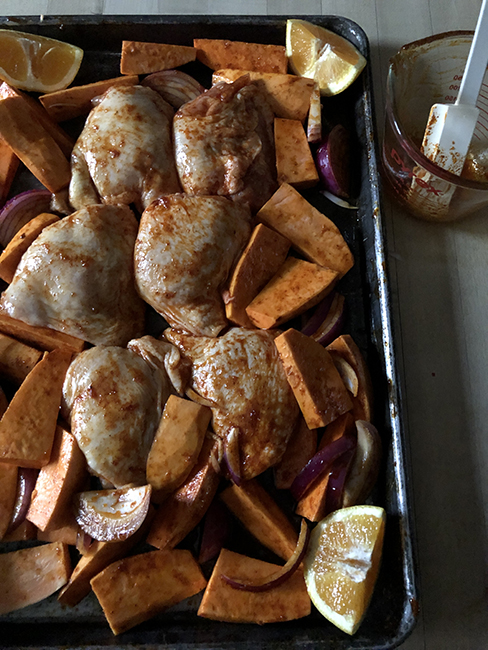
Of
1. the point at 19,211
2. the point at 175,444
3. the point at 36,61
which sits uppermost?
the point at 36,61

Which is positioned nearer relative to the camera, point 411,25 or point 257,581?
point 257,581

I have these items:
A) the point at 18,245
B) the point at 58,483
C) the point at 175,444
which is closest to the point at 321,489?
the point at 175,444

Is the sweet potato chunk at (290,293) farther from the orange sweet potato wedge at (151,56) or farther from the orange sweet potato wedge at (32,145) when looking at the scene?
the orange sweet potato wedge at (151,56)

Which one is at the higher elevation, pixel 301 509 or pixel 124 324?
Answer: pixel 124 324

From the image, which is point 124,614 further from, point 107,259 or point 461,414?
point 461,414

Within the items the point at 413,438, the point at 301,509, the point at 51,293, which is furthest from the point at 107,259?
the point at 413,438

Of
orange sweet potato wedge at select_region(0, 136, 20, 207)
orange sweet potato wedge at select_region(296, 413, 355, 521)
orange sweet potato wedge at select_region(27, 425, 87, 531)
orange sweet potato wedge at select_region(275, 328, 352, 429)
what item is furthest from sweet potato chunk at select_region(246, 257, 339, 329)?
orange sweet potato wedge at select_region(0, 136, 20, 207)

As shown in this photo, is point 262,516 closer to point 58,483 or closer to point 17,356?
point 58,483

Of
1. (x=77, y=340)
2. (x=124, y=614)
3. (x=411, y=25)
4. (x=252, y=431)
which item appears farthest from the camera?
(x=411, y=25)
